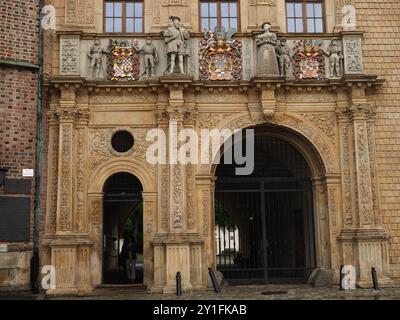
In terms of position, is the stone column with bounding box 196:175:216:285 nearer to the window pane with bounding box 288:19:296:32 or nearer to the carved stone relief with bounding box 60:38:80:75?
the carved stone relief with bounding box 60:38:80:75

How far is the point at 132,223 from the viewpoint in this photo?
3456 centimetres

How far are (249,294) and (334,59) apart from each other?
6803 millimetres

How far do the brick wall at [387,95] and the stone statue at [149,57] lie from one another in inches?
231

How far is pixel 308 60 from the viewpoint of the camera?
15.8 metres

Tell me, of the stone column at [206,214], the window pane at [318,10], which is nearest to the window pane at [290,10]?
the window pane at [318,10]

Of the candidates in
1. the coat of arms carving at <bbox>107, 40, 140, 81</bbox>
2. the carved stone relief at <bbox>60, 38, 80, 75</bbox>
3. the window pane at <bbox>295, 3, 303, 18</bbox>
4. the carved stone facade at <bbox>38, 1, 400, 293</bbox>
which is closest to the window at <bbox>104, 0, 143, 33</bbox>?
the carved stone facade at <bbox>38, 1, 400, 293</bbox>

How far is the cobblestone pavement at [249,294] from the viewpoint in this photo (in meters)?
12.9

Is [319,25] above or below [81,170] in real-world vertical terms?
above

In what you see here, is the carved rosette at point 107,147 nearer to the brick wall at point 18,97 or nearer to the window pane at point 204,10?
→ the brick wall at point 18,97

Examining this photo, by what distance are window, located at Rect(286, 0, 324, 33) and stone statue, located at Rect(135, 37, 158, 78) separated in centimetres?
393

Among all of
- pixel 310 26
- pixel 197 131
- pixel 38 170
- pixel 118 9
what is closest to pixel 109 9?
pixel 118 9

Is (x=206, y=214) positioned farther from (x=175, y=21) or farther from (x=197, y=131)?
(x=175, y=21)

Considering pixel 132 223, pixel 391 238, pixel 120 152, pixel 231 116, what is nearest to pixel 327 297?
pixel 391 238

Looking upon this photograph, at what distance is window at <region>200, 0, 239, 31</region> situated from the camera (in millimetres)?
15992
